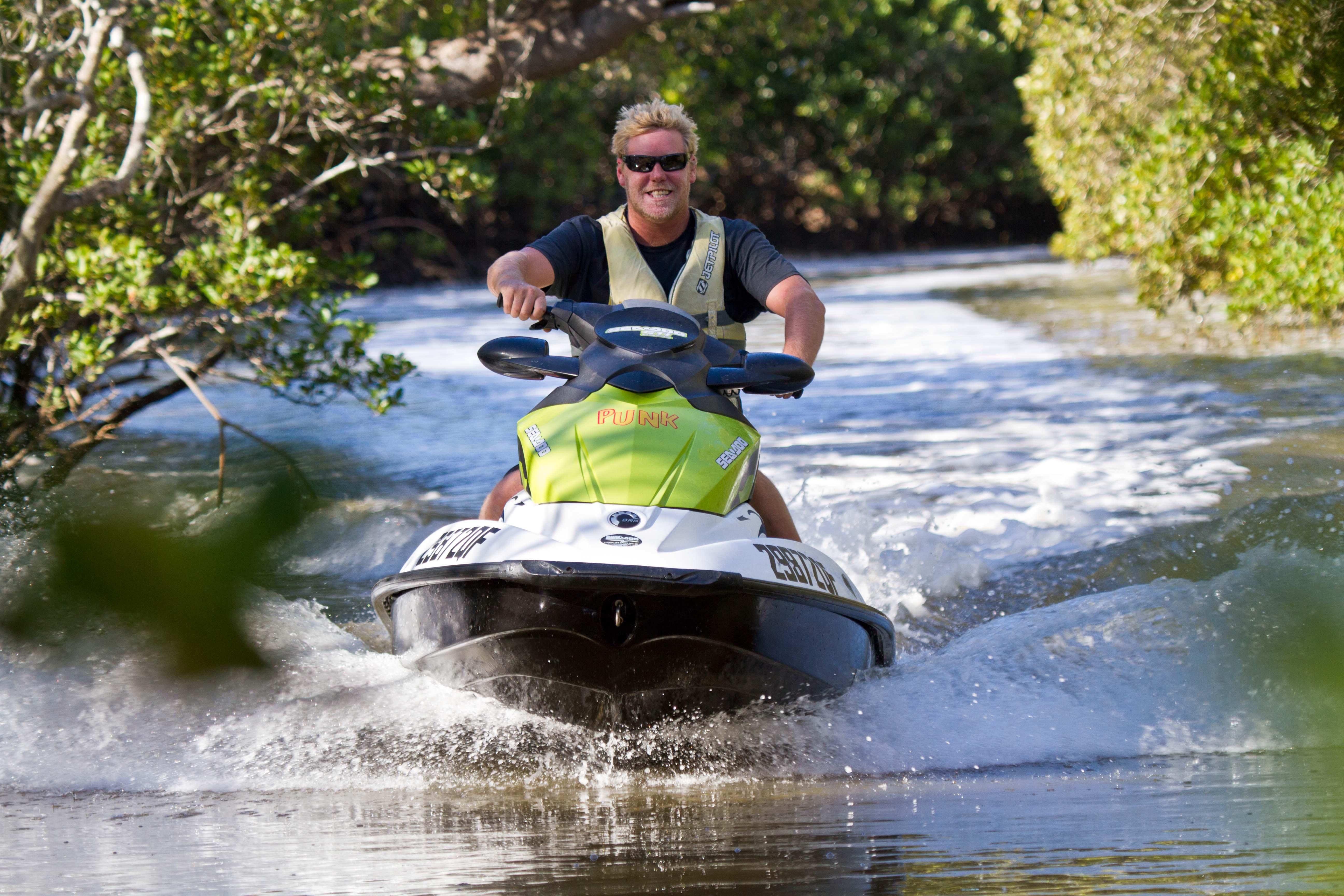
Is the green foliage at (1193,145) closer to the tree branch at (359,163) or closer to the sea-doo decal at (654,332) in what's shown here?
the sea-doo decal at (654,332)

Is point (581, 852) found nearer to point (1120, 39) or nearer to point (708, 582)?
point (708, 582)

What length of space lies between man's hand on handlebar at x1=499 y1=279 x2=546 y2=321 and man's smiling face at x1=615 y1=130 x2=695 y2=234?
0.52m

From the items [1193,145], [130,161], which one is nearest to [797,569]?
[130,161]

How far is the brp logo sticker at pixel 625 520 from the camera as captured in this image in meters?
3.34

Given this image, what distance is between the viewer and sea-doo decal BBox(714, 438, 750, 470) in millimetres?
3576

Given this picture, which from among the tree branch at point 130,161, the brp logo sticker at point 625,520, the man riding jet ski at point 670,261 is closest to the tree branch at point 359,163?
the tree branch at point 130,161

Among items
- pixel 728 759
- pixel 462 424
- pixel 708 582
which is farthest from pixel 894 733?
pixel 462 424

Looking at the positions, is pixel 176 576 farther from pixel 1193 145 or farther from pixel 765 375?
→ pixel 1193 145

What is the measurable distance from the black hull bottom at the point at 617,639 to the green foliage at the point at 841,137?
70.9 feet

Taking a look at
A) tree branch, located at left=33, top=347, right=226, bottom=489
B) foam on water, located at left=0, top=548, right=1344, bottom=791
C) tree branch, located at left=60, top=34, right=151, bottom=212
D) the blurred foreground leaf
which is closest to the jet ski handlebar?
foam on water, located at left=0, top=548, right=1344, bottom=791

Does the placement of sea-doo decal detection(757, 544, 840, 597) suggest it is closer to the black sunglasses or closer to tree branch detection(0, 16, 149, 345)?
the black sunglasses

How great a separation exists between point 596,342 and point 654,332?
0.18 metres

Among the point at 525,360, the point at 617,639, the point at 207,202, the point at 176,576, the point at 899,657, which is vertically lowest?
the point at 899,657

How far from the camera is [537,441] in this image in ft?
11.8
